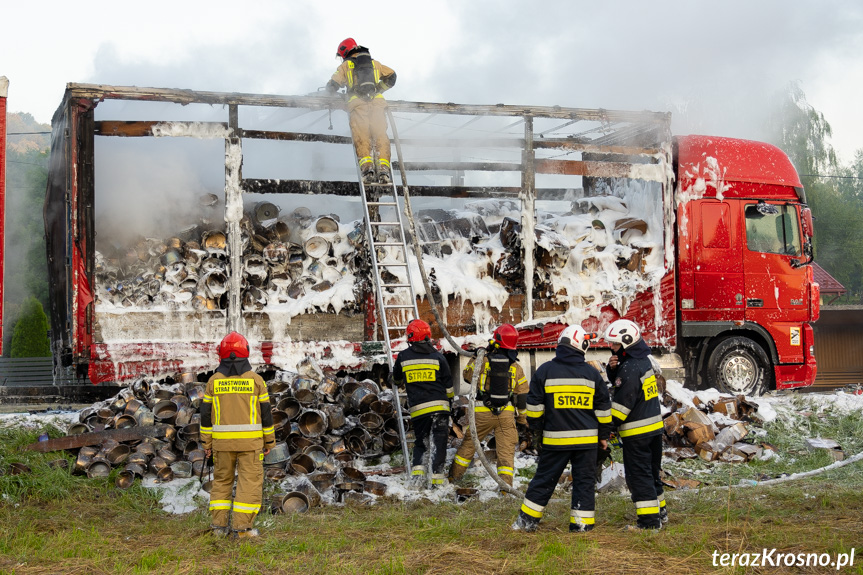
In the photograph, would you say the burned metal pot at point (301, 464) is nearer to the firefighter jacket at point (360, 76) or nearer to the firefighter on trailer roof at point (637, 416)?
the firefighter on trailer roof at point (637, 416)

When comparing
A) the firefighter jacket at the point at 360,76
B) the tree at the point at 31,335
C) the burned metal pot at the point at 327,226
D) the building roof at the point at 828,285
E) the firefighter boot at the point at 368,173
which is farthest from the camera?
the building roof at the point at 828,285

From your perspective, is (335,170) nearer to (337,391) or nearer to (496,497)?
(337,391)

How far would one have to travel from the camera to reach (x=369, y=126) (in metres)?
8.77

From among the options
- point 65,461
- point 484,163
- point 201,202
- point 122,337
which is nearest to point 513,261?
point 484,163

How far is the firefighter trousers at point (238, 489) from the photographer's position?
548cm

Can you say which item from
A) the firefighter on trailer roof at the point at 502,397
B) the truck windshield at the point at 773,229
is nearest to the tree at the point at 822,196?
the truck windshield at the point at 773,229

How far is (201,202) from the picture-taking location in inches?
346

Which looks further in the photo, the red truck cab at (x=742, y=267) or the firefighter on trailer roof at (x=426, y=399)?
the red truck cab at (x=742, y=267)

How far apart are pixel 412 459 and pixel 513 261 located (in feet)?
9.82

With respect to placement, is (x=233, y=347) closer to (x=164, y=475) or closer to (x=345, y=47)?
(x=164, y=475)

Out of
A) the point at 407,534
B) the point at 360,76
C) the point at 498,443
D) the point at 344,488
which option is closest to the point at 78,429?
the point at 344,488

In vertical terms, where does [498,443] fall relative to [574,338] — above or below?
below

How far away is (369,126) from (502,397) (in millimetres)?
3648

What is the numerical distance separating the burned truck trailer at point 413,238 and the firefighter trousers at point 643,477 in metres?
3.57
